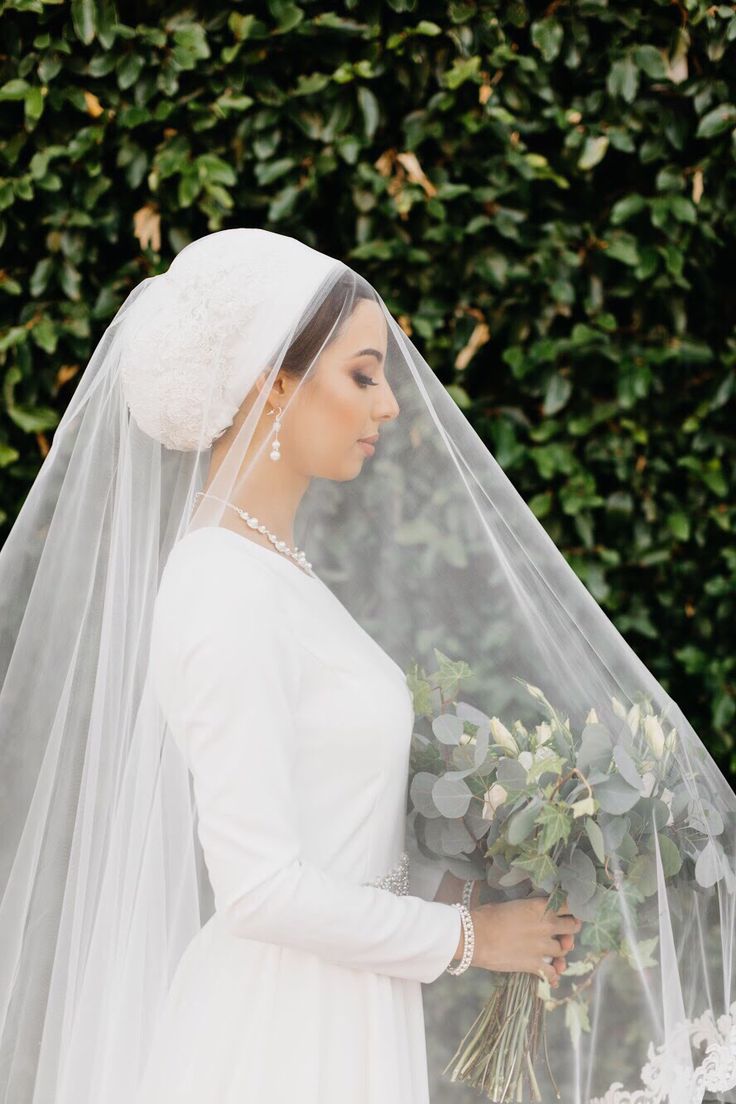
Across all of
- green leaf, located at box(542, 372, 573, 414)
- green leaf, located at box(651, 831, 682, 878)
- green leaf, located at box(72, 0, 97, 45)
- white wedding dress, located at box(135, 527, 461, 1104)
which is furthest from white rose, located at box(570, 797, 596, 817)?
Result: green leaf, located at box(72, 0, 97, 45)

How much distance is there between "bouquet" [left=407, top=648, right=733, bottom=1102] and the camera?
1.55m

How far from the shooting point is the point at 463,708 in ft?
5.53

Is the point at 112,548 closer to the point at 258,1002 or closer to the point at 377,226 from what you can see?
the point at 258,1002

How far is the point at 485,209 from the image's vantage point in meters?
2.71

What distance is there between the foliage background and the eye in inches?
40.8

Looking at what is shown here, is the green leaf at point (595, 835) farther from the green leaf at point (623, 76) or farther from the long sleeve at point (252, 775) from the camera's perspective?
the green leaf at point (623, 76)

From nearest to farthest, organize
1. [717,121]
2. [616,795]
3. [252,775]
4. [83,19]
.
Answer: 1. [252,775]
2. [616,795]
3. [83,19]
4. [717,121]

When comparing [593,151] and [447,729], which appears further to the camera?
[593,151]

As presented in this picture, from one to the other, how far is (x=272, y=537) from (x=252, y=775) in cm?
41

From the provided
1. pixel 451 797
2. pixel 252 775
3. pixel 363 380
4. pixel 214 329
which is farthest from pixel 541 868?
pixel 214 329

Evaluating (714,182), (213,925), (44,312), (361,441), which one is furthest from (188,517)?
(714,182)

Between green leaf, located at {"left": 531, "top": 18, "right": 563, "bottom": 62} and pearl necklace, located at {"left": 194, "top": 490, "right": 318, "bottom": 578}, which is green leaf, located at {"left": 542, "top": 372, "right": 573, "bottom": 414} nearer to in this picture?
green leaf, located at {"left": 531, "top": 18, "right": 563, "bottom": 62}

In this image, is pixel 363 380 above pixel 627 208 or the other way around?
above

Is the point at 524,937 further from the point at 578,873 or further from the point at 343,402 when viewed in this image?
the point at 343,402
